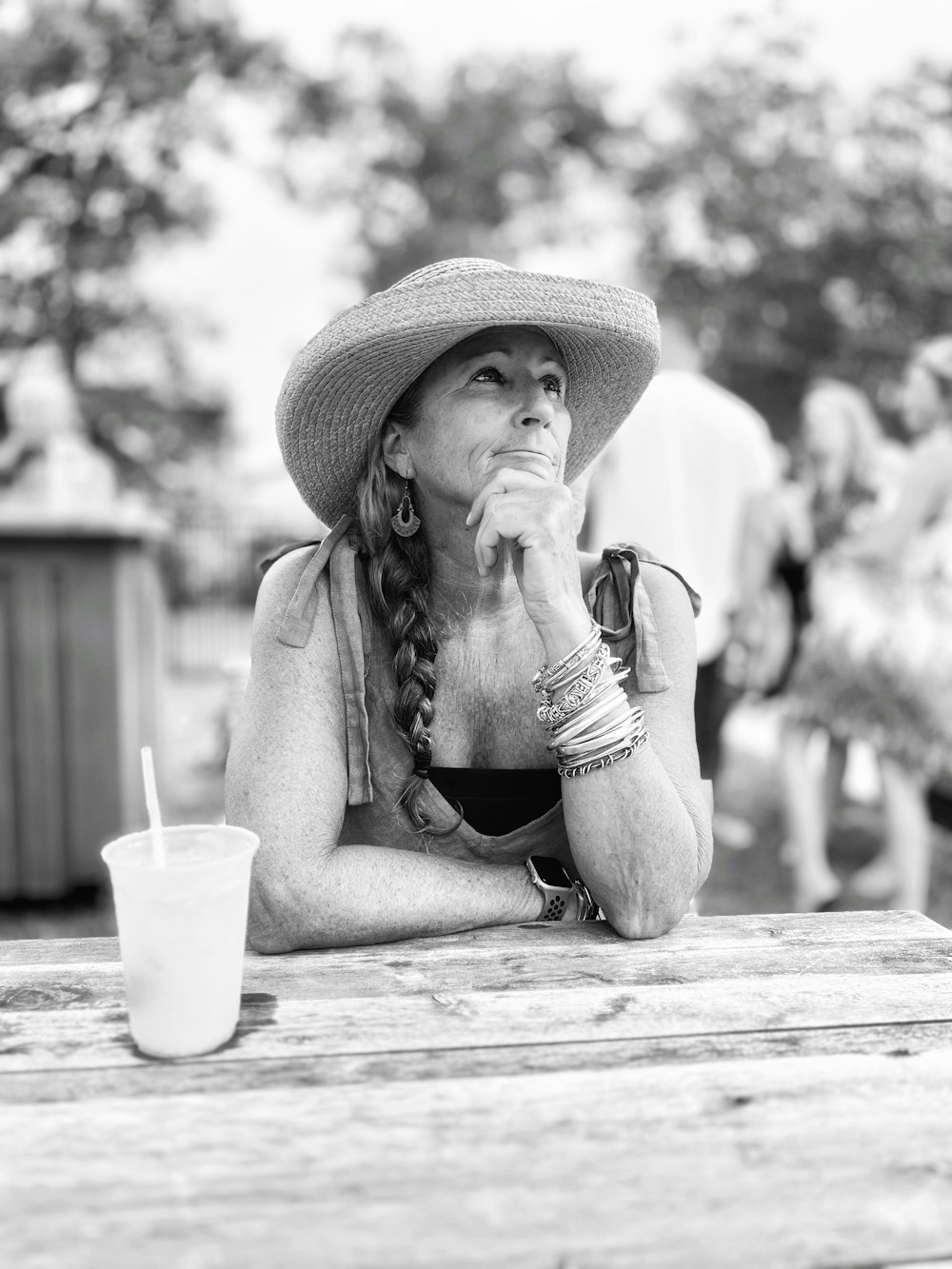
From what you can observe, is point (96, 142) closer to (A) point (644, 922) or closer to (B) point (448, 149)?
(B) point (448, 149)

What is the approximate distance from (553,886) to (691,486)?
8.95 feet

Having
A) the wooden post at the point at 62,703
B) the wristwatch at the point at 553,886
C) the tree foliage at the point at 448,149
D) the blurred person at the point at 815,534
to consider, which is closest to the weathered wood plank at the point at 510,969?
the wristwatch at the point at 553,886

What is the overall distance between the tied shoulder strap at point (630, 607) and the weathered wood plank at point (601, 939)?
37 centimetres

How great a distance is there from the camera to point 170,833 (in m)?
1.26

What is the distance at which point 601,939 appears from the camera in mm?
1522

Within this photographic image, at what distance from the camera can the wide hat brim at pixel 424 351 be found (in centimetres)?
164

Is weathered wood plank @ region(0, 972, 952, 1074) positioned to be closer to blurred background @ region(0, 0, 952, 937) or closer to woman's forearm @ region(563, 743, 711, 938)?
woman's forearm @ region(563, 743, 711, 938)

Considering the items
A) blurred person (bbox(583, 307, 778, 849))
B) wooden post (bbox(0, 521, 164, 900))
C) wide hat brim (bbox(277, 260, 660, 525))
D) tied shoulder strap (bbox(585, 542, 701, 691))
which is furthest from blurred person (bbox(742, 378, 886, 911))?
tied shoulder strap (bbox(585, 542, 701, 691))

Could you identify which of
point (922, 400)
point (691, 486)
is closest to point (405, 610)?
point (691, 486)

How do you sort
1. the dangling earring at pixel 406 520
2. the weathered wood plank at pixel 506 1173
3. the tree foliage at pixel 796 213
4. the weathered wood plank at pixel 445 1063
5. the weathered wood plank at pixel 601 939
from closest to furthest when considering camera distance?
the weathered wood plank at pixel 506 1173
the weathered wood plank at pixel 445 1063
the weathered wood plank at pixel 601 939
the dangling earring at pixel 406 520
the tree foliage at pixel 796 213

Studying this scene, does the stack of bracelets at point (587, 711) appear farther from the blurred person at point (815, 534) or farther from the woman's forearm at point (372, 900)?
the blurred person at point (815, 534)

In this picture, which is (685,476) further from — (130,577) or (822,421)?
(130,577)

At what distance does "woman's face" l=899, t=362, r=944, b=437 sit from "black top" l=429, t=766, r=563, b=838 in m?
2.92

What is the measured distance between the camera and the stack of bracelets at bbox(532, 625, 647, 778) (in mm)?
1531
